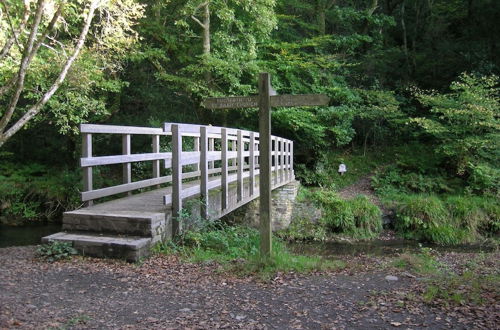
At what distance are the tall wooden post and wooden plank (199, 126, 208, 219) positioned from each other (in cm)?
118

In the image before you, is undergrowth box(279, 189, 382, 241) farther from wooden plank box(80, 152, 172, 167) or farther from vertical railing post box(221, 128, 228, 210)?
wooden plank box(80, 152, 172, 167)

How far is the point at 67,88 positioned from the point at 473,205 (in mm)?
12904

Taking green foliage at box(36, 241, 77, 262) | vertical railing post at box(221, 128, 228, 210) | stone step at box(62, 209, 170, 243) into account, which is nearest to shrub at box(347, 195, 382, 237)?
vertical railing post at box(221, 128, 228, 210)

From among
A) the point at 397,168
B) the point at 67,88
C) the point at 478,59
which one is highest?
Result: the point at 478,59

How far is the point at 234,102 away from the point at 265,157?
902 millimetres

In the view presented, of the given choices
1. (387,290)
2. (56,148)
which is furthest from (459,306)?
(56,148)

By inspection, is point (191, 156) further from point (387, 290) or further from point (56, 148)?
point (56, 148)

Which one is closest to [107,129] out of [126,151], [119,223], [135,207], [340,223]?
[126,151]

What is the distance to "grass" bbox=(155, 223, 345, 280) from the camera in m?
5.39

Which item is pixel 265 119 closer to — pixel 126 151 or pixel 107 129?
pixel 107 129

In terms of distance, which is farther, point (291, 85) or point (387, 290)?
point (291, 85)

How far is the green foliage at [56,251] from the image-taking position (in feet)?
17.1

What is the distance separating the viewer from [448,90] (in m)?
19.2

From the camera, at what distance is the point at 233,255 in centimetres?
604
